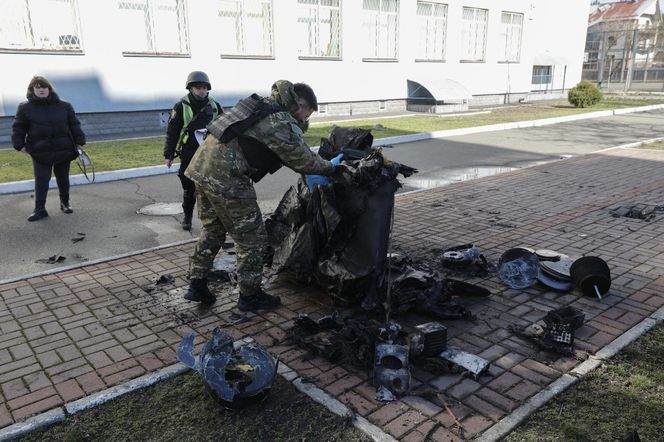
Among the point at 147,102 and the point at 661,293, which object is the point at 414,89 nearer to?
the point at 147,102

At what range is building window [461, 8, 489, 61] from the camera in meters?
25.4

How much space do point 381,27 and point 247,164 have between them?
1952 centimetres

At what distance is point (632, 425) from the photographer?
2.84 meters

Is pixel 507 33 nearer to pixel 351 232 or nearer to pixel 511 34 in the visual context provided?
pixel 511 34

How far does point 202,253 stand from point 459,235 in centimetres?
323

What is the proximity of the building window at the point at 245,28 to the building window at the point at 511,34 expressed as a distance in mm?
14565

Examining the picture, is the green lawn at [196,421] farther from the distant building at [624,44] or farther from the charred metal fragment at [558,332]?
the distant building at [624,44]

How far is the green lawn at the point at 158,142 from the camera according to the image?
401 inches

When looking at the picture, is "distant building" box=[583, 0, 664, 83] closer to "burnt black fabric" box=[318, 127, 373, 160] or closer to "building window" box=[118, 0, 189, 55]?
"building window" box=[118, 0, 189, 55]

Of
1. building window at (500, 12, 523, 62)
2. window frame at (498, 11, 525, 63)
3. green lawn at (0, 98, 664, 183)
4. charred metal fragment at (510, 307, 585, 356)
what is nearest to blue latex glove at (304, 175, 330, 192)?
green lawn at (0, 98, 664, 183)

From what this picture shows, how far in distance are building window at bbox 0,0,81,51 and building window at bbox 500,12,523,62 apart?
20.9 m

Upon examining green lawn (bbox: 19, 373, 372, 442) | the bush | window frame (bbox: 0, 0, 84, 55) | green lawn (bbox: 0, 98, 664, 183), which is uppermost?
window frame (bbox: 0, 0, 84, 55)

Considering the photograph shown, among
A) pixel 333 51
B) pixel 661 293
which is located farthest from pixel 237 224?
pixel 333 51

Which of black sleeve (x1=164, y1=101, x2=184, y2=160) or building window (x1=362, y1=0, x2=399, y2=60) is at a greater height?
building window (x1=362, y1=0, x2=399, y2=60)
